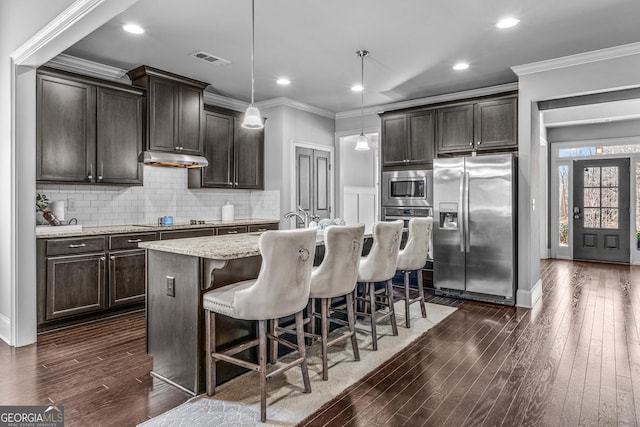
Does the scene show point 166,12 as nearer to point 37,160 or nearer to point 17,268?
point 37,160

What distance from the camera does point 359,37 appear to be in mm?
3836

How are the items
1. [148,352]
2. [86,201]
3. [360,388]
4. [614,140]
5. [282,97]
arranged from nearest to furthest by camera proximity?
[360,388]
[148,352]
[86,201]
[282,97]
[614,140]

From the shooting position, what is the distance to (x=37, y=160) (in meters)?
A: 3.79

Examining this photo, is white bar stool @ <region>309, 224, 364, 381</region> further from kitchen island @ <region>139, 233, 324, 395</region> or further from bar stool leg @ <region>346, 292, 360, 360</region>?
→ kitchen island @ <region>139, 233, 324, 395</region>

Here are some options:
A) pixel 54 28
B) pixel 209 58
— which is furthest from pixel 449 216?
pixel 54 28

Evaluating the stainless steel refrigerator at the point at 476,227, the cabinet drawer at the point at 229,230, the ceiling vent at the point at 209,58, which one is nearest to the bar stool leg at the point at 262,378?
the cabinet drawer at the point at 229,230

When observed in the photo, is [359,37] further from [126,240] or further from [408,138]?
[126,240]

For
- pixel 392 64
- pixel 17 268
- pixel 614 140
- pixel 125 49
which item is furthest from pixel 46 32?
pixel 614 140

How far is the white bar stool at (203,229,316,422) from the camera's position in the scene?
2203 millimetres

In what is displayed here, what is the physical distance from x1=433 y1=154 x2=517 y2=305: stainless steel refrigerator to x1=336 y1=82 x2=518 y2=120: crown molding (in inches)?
49.2

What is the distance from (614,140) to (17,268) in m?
9.41

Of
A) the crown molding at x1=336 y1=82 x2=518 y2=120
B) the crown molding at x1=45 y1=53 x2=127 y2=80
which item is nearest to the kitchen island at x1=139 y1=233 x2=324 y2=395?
the crown molding at x1=45 y1=53 x2=127 y2=80

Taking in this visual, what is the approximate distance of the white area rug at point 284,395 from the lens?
219cm

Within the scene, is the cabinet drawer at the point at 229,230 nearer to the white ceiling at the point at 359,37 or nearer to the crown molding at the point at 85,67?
the white ceiling at the point at 359,37
